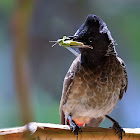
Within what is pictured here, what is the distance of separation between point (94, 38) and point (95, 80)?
19 centimetres

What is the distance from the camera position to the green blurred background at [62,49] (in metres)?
1.70

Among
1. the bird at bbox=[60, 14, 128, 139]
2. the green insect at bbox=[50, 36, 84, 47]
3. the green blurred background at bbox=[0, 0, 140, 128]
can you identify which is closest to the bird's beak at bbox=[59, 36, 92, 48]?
the green insect at bbox=[50, 36, 84, 47]

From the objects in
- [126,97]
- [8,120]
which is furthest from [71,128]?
[126,97]

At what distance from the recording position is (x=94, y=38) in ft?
3.89

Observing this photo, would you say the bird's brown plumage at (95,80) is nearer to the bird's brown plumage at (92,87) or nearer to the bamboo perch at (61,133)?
the bird's brown plumage at (92,87)

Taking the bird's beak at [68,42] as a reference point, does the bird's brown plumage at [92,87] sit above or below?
below

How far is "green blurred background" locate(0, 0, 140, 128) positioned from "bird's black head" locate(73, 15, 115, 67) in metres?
0.46

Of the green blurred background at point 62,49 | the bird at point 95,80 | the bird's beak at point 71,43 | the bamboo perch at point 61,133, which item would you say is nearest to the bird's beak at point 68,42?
the bird's beak at point 71,43

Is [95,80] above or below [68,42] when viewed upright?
below

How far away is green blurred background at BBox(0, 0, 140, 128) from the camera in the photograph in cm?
170

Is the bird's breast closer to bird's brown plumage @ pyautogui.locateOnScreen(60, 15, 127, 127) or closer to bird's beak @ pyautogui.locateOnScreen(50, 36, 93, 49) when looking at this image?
bird's brown plumage @ pyautogui.locateOnScreen(60, 15, 127, 127)

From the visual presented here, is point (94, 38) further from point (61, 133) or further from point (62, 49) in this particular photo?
point (62, 49)

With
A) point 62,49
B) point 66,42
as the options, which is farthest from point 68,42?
point 62,49

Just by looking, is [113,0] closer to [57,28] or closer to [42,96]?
[57,28]
